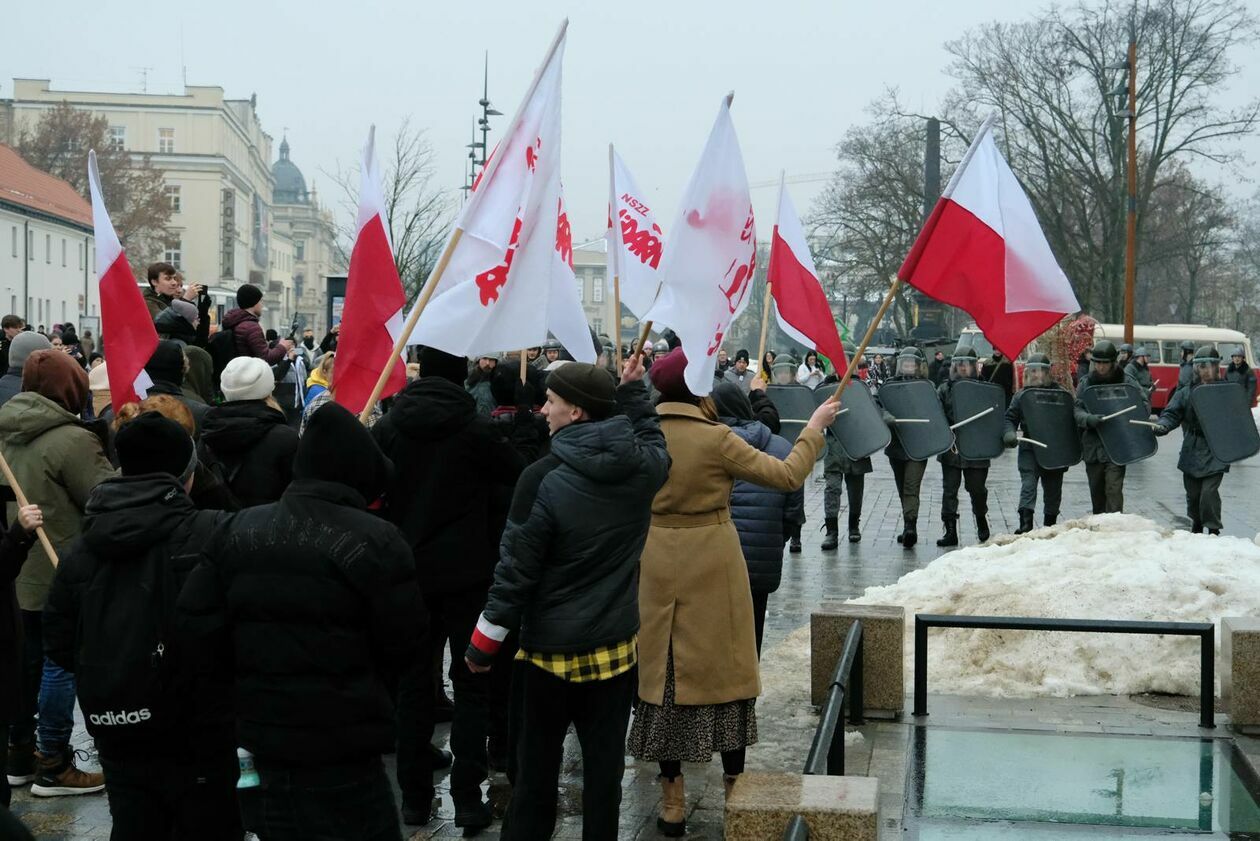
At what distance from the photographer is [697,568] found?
19.7ft

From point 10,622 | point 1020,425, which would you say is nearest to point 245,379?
point 10,622

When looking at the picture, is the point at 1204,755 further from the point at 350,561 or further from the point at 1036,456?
the point at 1036,456

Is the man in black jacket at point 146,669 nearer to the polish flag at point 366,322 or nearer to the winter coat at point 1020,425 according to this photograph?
the polish flag at point 366,322

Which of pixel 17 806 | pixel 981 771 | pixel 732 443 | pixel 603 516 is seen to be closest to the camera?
pixel 603 516

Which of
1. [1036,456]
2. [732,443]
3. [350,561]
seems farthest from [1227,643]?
[1036,456]

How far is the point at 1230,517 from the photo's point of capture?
681 inches

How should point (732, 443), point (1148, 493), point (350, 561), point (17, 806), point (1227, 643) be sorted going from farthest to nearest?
point (1148, 493) < point (1227, 643) < point (17, 806) < point (732, 443) < point (350, 561)

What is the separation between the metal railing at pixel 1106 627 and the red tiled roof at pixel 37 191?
5825 cm

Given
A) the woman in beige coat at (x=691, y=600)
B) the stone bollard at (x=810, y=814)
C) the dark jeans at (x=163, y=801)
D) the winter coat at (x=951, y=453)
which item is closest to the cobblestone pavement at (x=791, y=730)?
the woman in beige coat at (x=691, y=600)

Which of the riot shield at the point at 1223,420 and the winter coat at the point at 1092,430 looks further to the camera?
the riot shield at the point at 1223,420

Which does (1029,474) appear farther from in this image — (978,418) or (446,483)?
(446,483)

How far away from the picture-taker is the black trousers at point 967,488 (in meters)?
15.1

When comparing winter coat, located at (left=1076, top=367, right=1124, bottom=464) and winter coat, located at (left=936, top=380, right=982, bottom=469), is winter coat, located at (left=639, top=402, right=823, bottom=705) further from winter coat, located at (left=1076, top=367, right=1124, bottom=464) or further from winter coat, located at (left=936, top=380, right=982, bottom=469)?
winter coat, located at (left=1076, top=367, right=1124, bottom=464)

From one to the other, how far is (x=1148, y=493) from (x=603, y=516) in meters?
16.6
